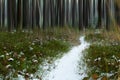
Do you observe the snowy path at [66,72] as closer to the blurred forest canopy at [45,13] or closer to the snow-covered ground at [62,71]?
the snow-covered ground at [62,71]

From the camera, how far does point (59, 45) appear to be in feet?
53.1

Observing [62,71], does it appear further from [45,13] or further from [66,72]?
[45,13]

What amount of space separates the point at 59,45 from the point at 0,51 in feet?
18.4

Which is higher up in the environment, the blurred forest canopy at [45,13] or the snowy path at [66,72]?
the blurred forest canopy at [45,13]

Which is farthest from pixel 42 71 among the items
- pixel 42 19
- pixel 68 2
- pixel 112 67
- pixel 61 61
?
pixel 68 2

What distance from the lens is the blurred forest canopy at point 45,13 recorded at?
25138 mm

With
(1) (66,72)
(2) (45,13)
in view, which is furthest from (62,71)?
(2) (45,13)

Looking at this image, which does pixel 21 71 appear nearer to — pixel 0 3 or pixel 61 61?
pixel 61 61

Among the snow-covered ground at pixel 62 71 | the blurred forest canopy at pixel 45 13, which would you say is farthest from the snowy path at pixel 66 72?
the blurred forest canopy at pixel 45 13

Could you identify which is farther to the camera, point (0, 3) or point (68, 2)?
point (68, 2)

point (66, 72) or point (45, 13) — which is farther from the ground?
point (45, 13)

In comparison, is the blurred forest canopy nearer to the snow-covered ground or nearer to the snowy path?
the snowy path

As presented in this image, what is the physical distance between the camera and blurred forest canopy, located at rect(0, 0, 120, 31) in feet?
82.5

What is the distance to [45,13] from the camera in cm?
3612
